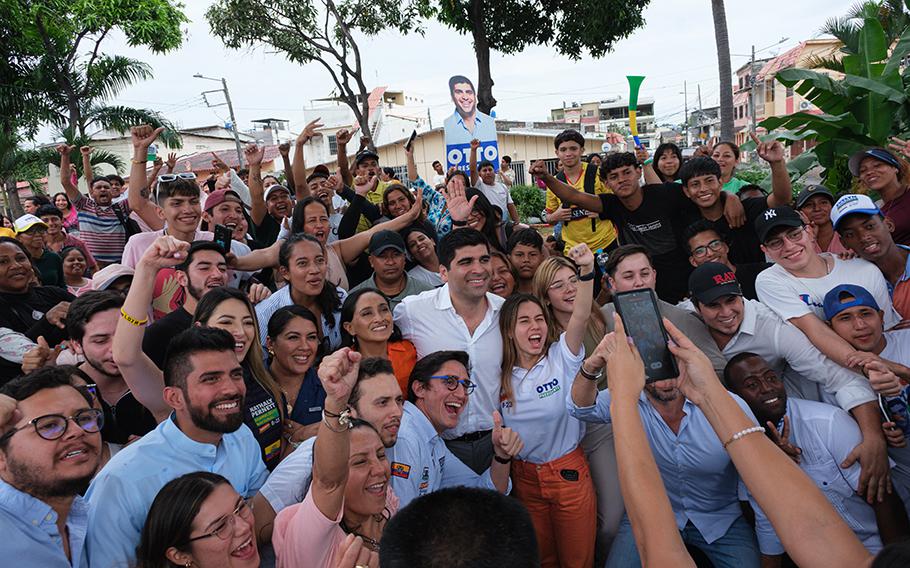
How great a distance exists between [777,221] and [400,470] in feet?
9.77

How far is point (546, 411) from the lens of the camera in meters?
3.62

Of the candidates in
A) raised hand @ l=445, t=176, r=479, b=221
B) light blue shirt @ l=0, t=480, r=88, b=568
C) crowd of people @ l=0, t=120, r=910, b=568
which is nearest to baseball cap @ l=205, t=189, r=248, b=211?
crowd of people @ l=0, t=120, r=910, b=568

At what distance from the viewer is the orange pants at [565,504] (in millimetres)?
3588

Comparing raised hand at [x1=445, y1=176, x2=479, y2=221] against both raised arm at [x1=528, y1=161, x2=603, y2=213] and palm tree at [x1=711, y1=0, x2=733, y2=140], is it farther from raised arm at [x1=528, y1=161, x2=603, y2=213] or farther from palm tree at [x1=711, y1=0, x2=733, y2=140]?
palm tree at [x1=711, y1=0, x2=733, y2=140]

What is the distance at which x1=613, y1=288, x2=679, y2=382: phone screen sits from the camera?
2.23m

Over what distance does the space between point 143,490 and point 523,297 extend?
2441 mm

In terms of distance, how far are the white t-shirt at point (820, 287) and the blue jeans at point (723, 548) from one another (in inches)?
52.6

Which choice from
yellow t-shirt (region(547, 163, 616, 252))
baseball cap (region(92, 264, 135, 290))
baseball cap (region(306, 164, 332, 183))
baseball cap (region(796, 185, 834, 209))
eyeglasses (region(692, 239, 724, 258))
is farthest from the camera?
baseball cap (region(306, 164, 332, 183))

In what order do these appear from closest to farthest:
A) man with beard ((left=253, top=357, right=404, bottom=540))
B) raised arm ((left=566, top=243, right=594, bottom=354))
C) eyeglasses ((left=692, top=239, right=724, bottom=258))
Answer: man with beard ((left=253, top=357, right=404, bottom=540)) → raised arm ((left=566, top=243, right=594, bottom=354)) → eyeglasses ((left=692, top=239, right=724, bottom=258))

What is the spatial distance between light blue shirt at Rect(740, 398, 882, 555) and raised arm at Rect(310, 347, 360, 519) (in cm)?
227

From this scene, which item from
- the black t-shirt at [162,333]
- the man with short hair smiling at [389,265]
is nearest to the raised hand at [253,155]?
the man with short hair smiling at [389,265]

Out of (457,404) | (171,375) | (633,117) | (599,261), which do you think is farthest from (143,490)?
(633,117)

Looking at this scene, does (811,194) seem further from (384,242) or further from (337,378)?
(337,378)

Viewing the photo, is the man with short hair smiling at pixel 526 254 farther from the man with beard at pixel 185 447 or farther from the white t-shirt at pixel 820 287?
the man with beard at pixel 185 447
